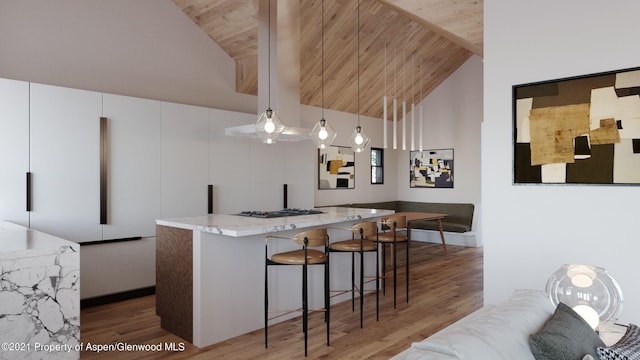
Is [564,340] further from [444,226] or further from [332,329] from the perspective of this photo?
[444,226]

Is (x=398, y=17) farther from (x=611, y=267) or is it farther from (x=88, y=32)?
(x=611, y=267)

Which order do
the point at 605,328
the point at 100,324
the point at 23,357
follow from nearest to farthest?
1. the point at 605,328
2. the point at 23,357
3. the point at 100,324

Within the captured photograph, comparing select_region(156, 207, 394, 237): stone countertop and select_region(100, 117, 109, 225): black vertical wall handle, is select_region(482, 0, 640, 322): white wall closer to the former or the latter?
select_region(156, 207, 394, 237): stone countertop

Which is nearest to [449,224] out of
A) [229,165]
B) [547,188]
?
[229,165]

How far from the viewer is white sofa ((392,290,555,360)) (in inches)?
46.5

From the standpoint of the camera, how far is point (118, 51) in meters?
4.83

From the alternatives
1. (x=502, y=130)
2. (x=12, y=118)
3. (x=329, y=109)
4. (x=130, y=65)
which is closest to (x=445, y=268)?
(x=502, y=130)

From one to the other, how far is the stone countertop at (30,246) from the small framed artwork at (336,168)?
5281 millimetres

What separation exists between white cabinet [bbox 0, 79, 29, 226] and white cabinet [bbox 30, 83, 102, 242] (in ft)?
0.21

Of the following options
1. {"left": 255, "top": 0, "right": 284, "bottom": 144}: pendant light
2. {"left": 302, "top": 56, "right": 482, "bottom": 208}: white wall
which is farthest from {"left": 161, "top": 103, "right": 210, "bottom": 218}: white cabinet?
{"left": 302, "top": 56, "right": 482, "bottom": 208}: white wall

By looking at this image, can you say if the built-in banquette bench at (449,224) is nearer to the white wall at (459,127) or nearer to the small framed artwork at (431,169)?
the white wall at (459,127)

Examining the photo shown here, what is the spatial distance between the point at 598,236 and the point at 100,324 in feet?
13.4

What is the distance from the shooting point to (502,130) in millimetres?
3248

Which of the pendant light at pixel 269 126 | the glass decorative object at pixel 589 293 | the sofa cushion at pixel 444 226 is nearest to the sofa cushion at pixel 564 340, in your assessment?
the glass decorative object at pixel 589 293
